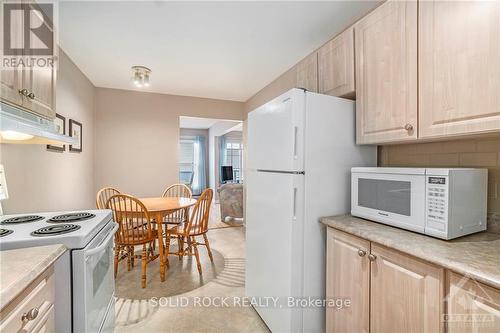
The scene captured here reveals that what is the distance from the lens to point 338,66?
70.0 inches

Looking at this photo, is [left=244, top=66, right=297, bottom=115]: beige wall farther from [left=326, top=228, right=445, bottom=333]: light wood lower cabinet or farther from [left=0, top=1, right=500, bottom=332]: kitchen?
[left=326, top=228, right=445, bottom=333]: light wood lower cabinet

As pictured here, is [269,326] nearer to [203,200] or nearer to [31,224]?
[203,200]

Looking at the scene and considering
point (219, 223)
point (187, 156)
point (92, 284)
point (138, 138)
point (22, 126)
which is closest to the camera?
point (22, 126)

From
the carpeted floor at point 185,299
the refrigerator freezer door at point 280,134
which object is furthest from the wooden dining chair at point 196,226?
the refrigerator freezer door at point 280,134

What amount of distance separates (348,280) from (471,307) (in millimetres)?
592

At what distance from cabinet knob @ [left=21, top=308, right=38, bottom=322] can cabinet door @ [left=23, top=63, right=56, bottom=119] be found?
1.10 meters

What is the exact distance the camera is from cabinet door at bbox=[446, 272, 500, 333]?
78 centimetres

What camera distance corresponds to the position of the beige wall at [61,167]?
1778 mm

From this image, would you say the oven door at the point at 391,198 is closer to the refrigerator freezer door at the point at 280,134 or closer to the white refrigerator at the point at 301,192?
the white refrigerator at the point at 301,192

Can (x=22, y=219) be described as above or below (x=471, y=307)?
above

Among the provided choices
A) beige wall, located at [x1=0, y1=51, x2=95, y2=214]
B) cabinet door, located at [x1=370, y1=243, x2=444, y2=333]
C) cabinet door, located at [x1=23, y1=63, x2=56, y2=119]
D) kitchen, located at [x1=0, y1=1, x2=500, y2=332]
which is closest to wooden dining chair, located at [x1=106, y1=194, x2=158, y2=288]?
kitchen, located at [x1=0, y1=1, x2=500, y2=332]

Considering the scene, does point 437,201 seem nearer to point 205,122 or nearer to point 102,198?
point 102,198

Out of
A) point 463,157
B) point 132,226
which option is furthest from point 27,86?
point 463,157
